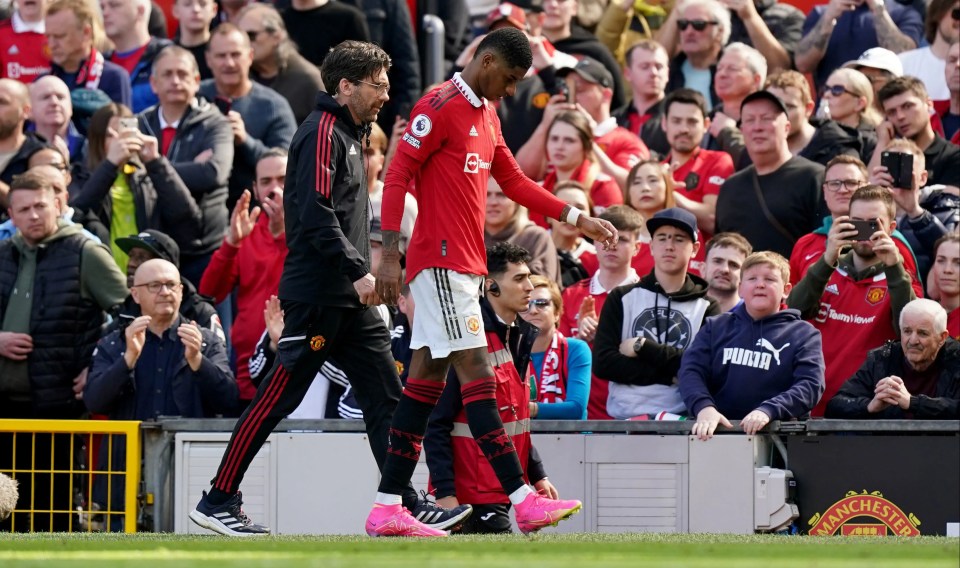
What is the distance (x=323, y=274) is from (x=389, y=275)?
0.50 meters

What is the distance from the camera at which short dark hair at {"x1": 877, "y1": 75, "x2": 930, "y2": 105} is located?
37.9 feet

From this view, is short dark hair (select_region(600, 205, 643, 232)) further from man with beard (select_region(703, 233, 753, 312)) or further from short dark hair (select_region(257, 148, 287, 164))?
short dark hair (select_region(257, 148, 287, 164))

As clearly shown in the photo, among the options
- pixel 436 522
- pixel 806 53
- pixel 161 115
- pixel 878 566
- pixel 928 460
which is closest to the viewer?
pixel 878 566

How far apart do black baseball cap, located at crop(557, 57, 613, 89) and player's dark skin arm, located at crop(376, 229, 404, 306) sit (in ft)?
20.7

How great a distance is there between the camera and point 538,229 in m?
11.6

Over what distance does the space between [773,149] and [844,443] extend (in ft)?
10.9

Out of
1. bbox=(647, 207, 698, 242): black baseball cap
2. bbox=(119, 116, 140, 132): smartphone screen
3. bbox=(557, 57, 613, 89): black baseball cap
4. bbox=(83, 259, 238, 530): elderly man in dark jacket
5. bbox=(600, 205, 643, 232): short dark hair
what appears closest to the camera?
bbox=(647, 207, 698, 242): black baseball cap

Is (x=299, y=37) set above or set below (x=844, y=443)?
above

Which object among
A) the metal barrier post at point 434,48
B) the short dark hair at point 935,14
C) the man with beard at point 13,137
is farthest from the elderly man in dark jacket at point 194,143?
the short dark hair at point 935,14

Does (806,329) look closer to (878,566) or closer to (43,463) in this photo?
(878,566)

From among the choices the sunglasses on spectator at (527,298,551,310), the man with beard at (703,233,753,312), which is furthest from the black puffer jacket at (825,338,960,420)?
the sunglasses on spectator at (527,298,551,310)

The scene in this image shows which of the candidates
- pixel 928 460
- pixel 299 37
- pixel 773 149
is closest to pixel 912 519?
pixel 928 460

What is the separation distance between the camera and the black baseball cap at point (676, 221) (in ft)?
34.0

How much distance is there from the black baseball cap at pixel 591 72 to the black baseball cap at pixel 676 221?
11.4ft
